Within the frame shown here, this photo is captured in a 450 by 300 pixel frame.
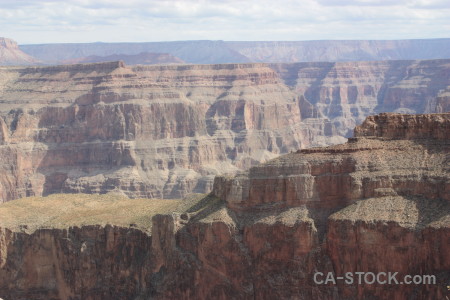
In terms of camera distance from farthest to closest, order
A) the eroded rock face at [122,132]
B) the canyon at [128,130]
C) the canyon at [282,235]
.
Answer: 1. the eroded rock face at [122,132]
2. the canyon at [128,130]
3. the canyon at [282,235]

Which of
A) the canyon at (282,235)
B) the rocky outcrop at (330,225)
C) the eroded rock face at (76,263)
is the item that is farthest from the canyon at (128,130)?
the rocky outcrop at (330,225)

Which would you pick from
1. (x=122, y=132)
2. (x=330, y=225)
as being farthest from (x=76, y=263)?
(x=122, y=132)

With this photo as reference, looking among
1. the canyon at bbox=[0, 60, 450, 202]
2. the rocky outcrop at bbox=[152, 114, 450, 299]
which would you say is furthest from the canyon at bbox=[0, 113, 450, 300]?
the canyon at bbox=[0, 60, 450, 202]

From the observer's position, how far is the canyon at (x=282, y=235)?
60562 mm

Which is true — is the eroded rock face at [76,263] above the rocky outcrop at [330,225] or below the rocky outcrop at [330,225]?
below

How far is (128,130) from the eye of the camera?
149 meters

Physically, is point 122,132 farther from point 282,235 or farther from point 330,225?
point 330,225

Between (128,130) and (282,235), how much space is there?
87.0 m

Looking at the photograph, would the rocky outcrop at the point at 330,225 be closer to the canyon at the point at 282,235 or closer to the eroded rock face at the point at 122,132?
the canyon at the point at 282,235

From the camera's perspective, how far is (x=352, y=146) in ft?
219

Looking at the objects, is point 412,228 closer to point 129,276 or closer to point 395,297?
point 395,297

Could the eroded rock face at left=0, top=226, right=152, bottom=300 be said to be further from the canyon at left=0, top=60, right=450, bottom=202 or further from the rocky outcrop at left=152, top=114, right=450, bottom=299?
the canyon at left=0, top=60, right=450, bottom=202

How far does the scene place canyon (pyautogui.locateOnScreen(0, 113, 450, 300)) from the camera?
6056cm

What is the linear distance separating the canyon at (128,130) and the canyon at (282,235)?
6244 centimetres
